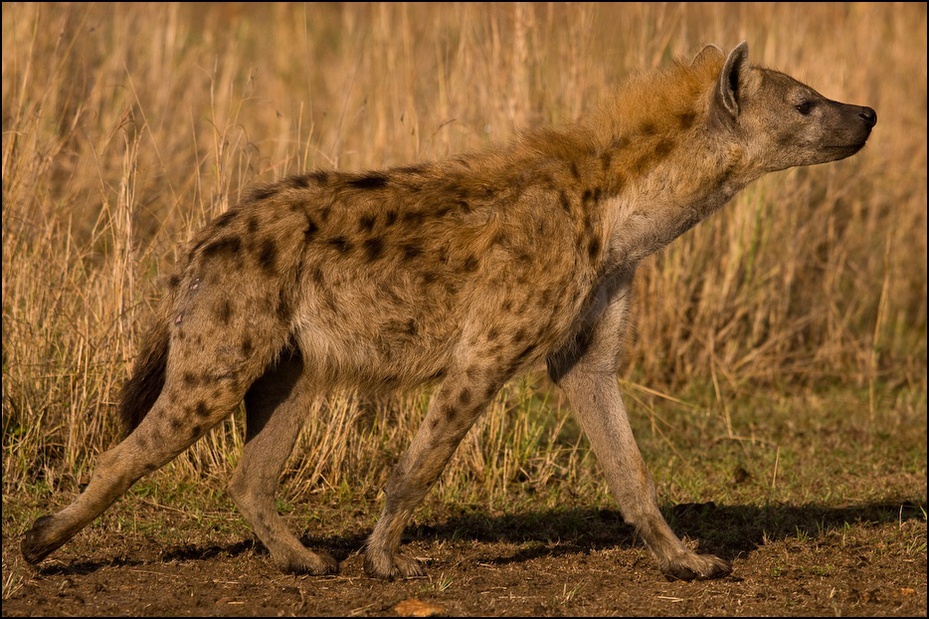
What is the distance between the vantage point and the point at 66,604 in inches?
130

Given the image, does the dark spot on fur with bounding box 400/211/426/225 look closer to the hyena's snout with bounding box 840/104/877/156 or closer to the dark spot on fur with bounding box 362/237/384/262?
the dark spot on fur with bounding box 362/237/384/262

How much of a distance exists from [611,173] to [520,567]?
126 cm

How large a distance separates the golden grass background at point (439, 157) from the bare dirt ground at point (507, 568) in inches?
17.3

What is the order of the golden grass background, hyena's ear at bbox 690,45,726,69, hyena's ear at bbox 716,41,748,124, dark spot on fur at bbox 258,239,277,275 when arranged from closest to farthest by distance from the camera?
dark spot on fur at bbox 258,239,277,275, hyena's ear at bbox 716,41,748,124, hyena's ear at bbox 690,45,726,69, the golden grass background

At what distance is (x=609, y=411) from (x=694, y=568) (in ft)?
1.81

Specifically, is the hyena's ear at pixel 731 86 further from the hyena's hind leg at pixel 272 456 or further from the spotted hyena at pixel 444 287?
the hyena's hind leg at pixel 272 456

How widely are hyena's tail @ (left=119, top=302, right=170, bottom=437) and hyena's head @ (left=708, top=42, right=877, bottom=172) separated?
1794 millimetres

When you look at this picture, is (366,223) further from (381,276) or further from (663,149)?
(663,149)

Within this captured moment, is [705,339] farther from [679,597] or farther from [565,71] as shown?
[679,597]

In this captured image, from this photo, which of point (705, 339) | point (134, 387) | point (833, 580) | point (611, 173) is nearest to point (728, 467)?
point (705, 339)

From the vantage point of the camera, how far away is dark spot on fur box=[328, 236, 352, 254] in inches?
141

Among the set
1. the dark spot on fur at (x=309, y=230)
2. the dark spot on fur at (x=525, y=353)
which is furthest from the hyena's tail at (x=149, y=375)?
the dark spot on fur at (x=525, y=353)

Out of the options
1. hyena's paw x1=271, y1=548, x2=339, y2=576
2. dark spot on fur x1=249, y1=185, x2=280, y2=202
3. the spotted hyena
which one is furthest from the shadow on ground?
dark spot on fur x1=249, y1=185, x2=280, y2=202

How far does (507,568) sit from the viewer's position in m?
3.87
